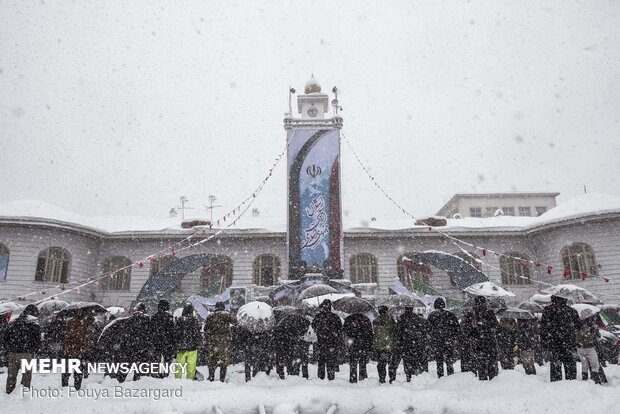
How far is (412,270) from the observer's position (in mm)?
22438

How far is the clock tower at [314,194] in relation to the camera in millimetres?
19312

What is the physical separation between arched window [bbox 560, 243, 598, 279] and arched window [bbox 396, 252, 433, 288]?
6.44 metres

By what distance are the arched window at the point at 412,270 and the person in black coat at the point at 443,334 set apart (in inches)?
513

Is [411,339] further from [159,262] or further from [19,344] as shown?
[159,262]

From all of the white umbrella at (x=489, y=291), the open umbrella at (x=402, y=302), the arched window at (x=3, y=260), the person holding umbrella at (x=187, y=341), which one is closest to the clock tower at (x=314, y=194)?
the open umbrella at (x=402, y=302)

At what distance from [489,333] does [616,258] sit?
586 inches

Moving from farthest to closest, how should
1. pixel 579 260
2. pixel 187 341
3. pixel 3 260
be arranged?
pixel 579 260
pixel 3 260
pixel 187 341

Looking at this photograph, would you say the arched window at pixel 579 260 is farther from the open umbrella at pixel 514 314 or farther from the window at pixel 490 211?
the window at pixel 490 211

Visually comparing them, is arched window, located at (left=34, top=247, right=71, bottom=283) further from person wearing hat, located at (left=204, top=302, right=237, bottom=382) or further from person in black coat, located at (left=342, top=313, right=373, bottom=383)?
person in black coat, located at (left=342, top=313, right=373, bottom=383)

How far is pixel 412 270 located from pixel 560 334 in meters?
14.6

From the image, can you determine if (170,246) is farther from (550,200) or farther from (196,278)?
(550,200)

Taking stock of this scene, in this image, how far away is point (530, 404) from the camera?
620 cm

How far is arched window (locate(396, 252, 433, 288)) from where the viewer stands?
2222cm

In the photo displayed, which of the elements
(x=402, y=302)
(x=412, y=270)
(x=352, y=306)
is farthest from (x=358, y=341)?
(x=412, y=270)
